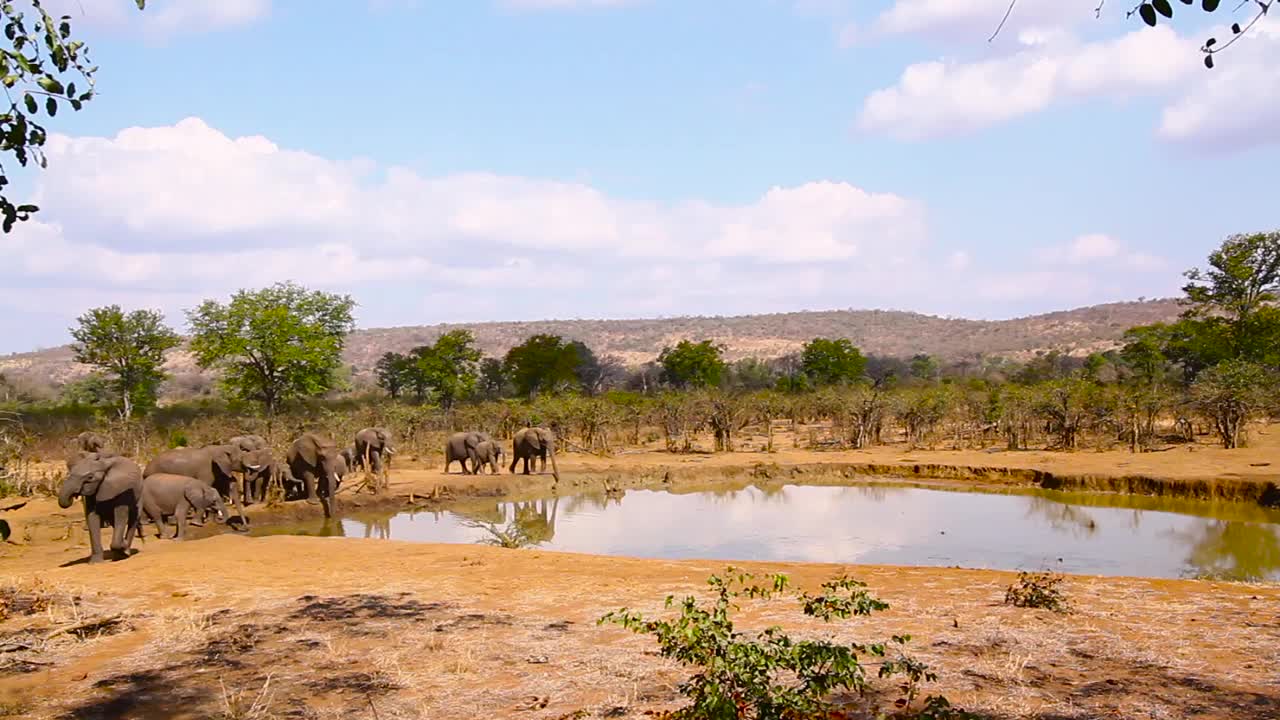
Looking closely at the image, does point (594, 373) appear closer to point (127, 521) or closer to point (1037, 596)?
point (127, 521)

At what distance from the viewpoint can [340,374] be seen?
44.3 meters

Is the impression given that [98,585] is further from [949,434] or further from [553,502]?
[949,434]

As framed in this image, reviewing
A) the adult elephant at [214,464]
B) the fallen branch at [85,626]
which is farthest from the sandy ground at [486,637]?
the adult elephant at [214,464]

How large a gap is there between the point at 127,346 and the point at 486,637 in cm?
3801

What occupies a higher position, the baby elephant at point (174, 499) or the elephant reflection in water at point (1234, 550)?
the baby elephant at point (174, 499)

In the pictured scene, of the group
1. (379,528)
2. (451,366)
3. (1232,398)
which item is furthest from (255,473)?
(451,366)

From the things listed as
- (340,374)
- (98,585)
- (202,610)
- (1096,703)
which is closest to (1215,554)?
(1096,703)

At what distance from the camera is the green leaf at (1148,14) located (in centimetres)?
353

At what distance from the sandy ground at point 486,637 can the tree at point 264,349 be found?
25.6 metres

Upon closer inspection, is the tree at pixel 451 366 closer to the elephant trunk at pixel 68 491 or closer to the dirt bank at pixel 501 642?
the elephant trunk at pixel 68 491

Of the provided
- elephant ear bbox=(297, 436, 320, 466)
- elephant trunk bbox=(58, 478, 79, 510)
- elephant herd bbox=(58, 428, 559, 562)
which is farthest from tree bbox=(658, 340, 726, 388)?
elephant trunk bbox=(58, 478, 79, 510)

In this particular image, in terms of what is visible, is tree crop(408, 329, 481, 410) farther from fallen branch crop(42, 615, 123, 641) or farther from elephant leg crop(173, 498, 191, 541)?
fallen branch crop(42, 615, 123, 641)

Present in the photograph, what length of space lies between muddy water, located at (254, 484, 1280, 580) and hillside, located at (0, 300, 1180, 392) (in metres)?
64.1

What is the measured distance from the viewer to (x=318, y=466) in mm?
20641
